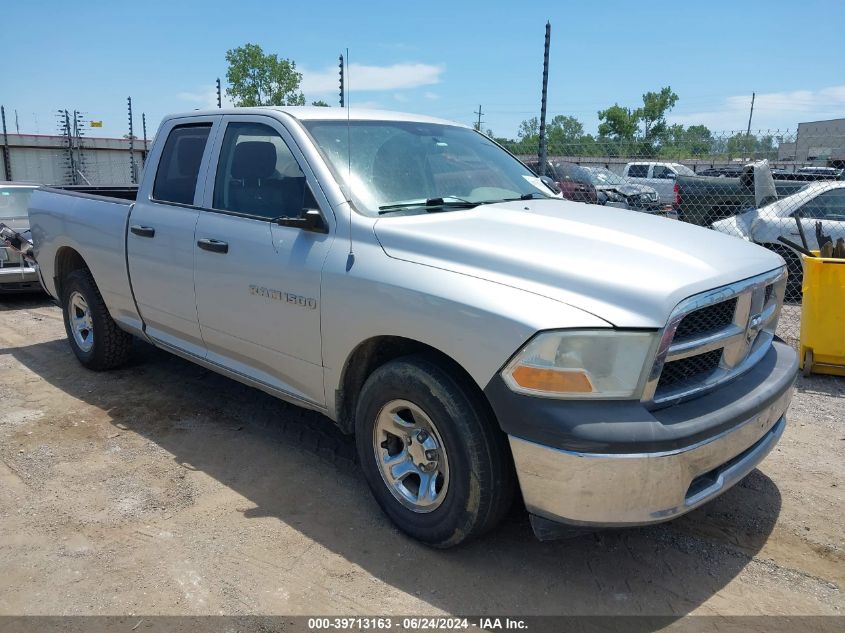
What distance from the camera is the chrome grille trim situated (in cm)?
267

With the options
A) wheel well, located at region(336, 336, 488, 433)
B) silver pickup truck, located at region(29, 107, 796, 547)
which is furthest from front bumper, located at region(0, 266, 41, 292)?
wheel well, located at region(336, 336, 488, 433)

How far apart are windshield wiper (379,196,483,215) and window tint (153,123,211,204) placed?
160 centimetres

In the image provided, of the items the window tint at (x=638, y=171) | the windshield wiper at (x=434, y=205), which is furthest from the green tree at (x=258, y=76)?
the windshield wiper at (x=434, y=205)

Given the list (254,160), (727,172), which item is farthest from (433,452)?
(727,172)

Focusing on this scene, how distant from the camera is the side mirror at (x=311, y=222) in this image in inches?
139

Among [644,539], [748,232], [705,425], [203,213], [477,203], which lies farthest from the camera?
[748,232]

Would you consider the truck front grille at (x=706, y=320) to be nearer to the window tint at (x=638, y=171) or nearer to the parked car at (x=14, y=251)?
the parked car at (x=14, y=251)

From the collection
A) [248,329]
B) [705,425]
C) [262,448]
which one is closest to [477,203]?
[248,329]

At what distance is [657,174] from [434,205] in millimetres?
22056

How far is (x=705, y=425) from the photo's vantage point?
2.75 meters

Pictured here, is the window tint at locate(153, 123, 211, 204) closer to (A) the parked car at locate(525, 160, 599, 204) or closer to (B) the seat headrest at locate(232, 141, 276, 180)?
(B) the seat headrest at locate(232, 141, 276, 180)

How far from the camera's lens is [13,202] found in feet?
31.2

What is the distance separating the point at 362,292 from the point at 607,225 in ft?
4.20

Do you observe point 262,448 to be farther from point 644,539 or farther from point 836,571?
point 836,571
